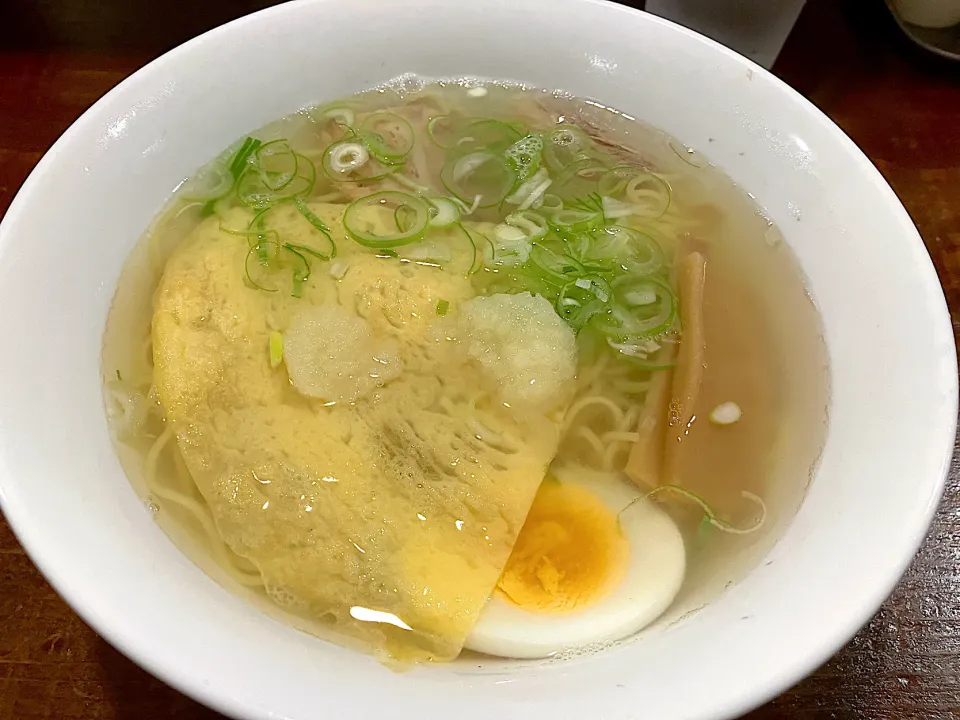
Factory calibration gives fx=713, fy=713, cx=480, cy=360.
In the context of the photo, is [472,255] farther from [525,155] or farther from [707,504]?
[707,504]

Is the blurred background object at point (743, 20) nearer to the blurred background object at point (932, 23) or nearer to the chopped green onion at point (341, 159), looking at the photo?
the blurred background object at point (932, 23)

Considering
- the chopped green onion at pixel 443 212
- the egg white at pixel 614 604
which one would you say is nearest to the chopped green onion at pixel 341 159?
the chopped green onion at pixel 443 212

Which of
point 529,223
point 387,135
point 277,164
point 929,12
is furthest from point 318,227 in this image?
point 929,12

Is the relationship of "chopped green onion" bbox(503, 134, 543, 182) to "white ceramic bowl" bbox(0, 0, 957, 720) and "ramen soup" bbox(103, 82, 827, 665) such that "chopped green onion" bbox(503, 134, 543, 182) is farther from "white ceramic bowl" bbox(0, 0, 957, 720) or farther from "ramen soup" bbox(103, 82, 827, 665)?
"white ceramic bowl" bbox(0, 0, 957, 720)

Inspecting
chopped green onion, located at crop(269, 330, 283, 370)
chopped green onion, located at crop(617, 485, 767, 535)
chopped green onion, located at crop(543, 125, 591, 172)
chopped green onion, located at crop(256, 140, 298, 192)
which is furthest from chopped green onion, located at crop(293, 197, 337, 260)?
chopped green onion, located at crop(617, 485, 767, 535)

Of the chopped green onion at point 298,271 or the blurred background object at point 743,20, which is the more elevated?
the blurred background object at point 743,20

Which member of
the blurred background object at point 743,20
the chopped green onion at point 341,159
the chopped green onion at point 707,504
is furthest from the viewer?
the blurred background object at point 743,20
